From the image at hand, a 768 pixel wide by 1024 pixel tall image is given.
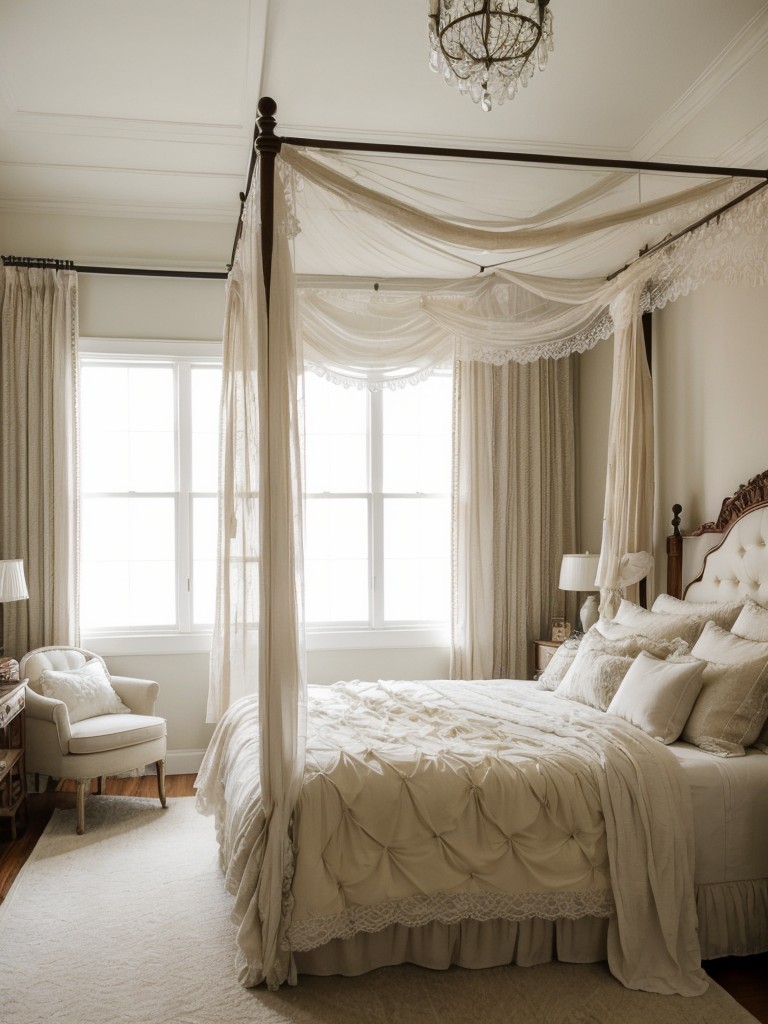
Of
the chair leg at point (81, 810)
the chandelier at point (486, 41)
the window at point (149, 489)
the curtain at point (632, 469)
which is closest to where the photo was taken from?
the chandelier at point (486, 41)

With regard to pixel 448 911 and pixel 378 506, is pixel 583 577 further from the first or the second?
pixel 448 911

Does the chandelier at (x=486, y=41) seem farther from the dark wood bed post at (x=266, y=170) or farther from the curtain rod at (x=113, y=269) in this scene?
the curtain rod at (x=113, y=269)

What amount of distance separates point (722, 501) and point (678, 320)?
1.09 meters

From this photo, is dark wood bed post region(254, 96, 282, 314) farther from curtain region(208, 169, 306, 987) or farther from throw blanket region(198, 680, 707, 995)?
throw blanket region(198, 680, 707, 995)

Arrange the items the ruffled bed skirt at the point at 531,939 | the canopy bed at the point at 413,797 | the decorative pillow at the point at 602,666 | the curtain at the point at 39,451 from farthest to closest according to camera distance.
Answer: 1. the curtain at the point at 39,451
2. the decorative pillow at the point at 602,666
3. the ruffled bed skirt at the point at 531,939
4. the canopy bed at the point at 413,797

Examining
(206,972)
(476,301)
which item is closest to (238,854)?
(206,972)

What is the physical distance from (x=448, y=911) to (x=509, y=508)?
3425 millimetres

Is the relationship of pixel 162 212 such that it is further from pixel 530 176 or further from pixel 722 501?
pixel 722 501

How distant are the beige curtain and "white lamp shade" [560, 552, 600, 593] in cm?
70

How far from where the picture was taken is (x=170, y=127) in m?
4.14

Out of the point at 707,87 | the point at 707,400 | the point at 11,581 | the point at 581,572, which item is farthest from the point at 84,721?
the point at 707,87

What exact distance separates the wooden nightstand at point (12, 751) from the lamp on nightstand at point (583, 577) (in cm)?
311

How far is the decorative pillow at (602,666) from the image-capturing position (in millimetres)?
3562

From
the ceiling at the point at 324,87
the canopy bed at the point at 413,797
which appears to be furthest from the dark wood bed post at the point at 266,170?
the ceiling at the point at 324,87
